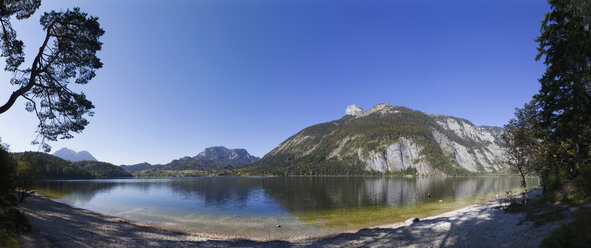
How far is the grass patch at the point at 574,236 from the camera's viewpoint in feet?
31.9

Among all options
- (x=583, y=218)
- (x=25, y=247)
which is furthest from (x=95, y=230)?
(x=583, y=218)

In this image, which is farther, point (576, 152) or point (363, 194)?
point (363, 194)

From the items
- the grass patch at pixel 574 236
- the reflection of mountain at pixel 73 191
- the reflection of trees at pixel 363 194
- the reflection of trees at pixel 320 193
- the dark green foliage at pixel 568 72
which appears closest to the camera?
the grass patch at pixel 574 236

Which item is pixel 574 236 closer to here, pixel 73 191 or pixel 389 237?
pixel 389 237

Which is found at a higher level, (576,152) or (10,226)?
(576,152)

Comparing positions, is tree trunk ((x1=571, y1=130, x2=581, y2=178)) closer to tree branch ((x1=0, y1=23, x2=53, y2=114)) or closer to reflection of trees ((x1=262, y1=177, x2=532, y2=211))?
tree branch ((x1=0, y1=23, x2=53, y2=114))

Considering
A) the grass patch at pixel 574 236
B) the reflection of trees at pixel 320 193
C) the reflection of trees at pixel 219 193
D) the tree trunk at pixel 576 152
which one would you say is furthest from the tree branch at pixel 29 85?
the reflection of trees at pixel 219 193

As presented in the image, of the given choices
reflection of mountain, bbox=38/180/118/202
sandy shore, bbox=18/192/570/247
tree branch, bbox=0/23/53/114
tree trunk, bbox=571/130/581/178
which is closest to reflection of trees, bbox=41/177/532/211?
reflection of mountain, bbox=38/180/118/202

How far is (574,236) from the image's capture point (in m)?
10.4

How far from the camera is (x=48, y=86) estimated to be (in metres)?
16.2

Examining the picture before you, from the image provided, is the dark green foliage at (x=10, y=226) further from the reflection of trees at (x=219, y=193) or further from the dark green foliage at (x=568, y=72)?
the reflection of trees at (x=219, y=193)

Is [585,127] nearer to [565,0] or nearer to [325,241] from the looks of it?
[565,0]

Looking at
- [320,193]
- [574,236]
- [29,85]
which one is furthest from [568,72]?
[320,193]

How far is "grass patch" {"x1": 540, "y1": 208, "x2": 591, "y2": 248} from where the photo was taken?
9732mm
